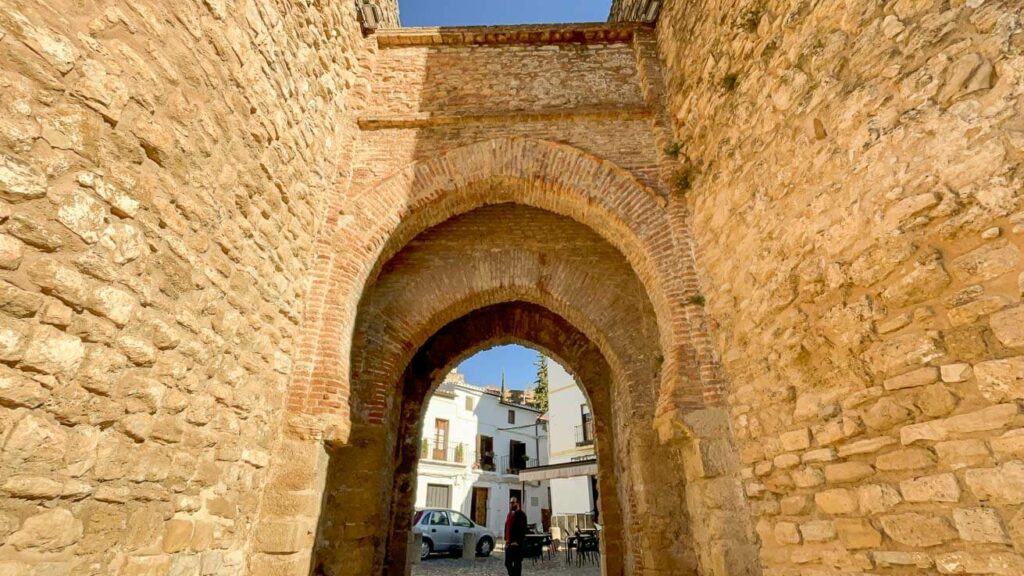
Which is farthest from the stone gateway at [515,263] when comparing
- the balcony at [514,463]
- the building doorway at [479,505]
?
the balcony at [514,463]

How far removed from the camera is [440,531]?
11992 millimetres

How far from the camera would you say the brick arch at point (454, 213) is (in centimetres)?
405

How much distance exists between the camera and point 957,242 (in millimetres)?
2074

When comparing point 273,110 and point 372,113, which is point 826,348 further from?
point 372,113

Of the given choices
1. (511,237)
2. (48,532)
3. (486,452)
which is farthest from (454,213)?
(486,452)

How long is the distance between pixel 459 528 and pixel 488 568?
2.20 meters

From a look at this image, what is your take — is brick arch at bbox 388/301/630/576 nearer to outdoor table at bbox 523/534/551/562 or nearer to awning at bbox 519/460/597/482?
awning at bbox 519/460/597/482

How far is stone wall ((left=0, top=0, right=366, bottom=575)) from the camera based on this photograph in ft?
5.69

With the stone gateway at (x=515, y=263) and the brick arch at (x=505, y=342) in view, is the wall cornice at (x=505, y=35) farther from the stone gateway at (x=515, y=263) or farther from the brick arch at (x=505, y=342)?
the brick arch at (x=505, y=342)

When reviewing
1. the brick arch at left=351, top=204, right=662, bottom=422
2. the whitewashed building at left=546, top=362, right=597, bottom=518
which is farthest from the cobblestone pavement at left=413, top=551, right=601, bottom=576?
the brick arch at left=351, top=204, right=662, bottom=422

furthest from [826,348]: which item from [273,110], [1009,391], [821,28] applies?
[273,110]

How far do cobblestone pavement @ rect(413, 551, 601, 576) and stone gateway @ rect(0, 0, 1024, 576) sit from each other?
428cm

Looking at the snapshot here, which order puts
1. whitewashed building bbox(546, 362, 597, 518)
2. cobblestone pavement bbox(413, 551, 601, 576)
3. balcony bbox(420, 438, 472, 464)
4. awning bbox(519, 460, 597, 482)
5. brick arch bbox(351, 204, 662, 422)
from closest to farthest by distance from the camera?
brick arch bbox(351, 204, 662, 422), cobblestone pavement bbox(413, 551, 601, 576), awning bbox(519, 460, 597, 482), whitewashed building bbox(546, 362, 597, 518), balcony bbox(420, 438, 472, 464)

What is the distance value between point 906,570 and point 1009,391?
0.93m
